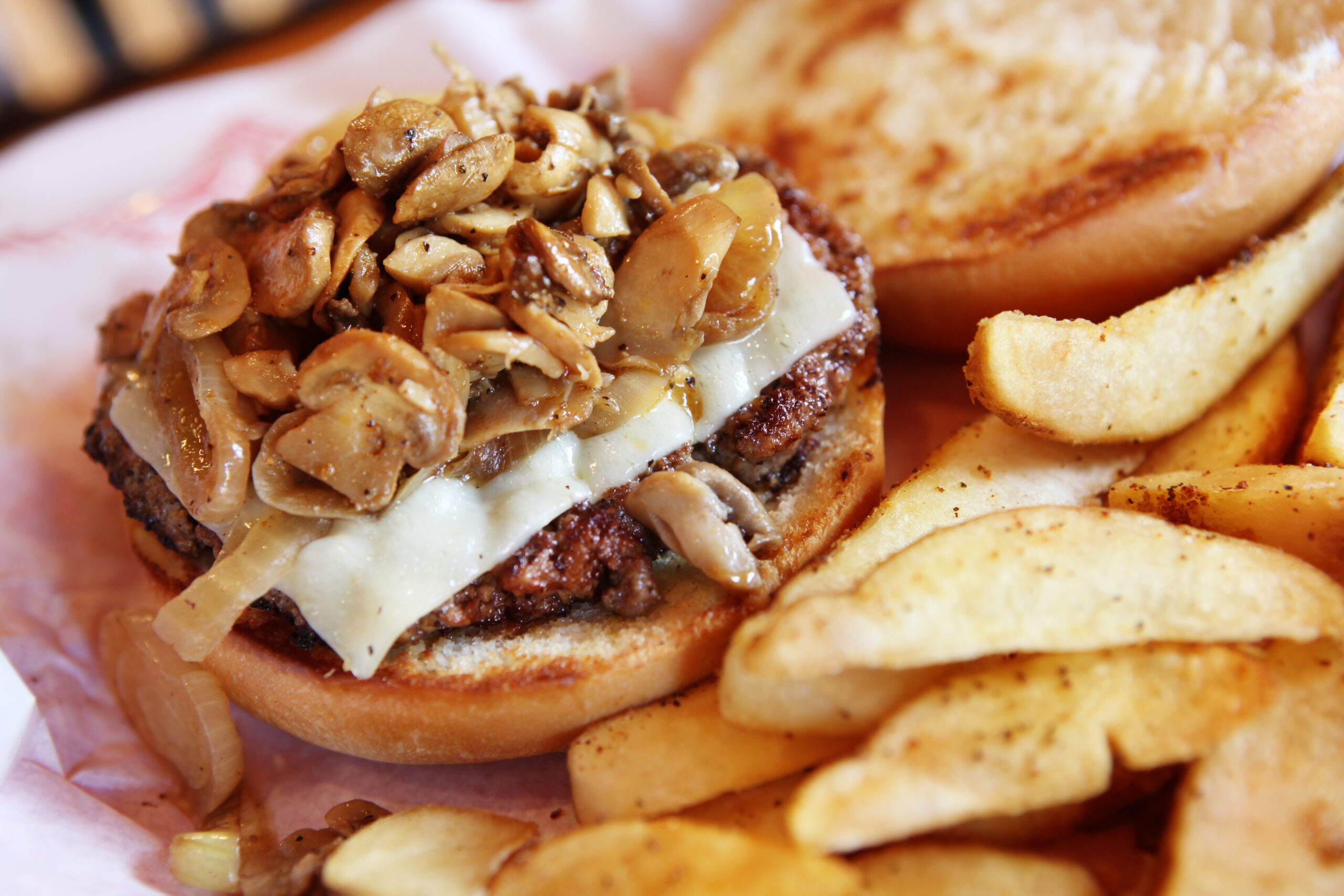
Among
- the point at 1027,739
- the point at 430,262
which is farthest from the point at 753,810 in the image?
the point at 430,262

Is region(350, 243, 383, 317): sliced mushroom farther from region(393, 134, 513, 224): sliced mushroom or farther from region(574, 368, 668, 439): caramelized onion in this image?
region(574, 368, 668, 439): caramelized onion

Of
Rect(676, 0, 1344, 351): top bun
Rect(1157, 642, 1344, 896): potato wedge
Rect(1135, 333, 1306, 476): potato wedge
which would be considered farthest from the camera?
Rect(676, 0, 1344, 351): top bun

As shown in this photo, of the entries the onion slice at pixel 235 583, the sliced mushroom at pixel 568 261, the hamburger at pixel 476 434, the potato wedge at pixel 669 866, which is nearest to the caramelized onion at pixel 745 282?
the hamburger at pixel 476 434

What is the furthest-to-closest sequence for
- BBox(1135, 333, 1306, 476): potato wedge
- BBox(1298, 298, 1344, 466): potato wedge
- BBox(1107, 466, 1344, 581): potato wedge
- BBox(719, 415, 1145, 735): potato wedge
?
BBox(1135, 333, 1306, 476): potato wedge → BBox(1298, 298, 1344, 466): potato wedge → BBox(1107, 466, 1344, 581): potato wedge → BBox(719, 415, 1145, 735): potato wedge

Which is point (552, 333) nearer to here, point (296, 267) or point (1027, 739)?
point (296, 267)

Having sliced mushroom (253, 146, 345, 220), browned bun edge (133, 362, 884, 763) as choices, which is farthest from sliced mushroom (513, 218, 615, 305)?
browned bun edge (133, 362, 884, 763)

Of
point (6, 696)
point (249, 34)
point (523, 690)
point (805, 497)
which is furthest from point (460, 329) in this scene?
point (249, 34)
